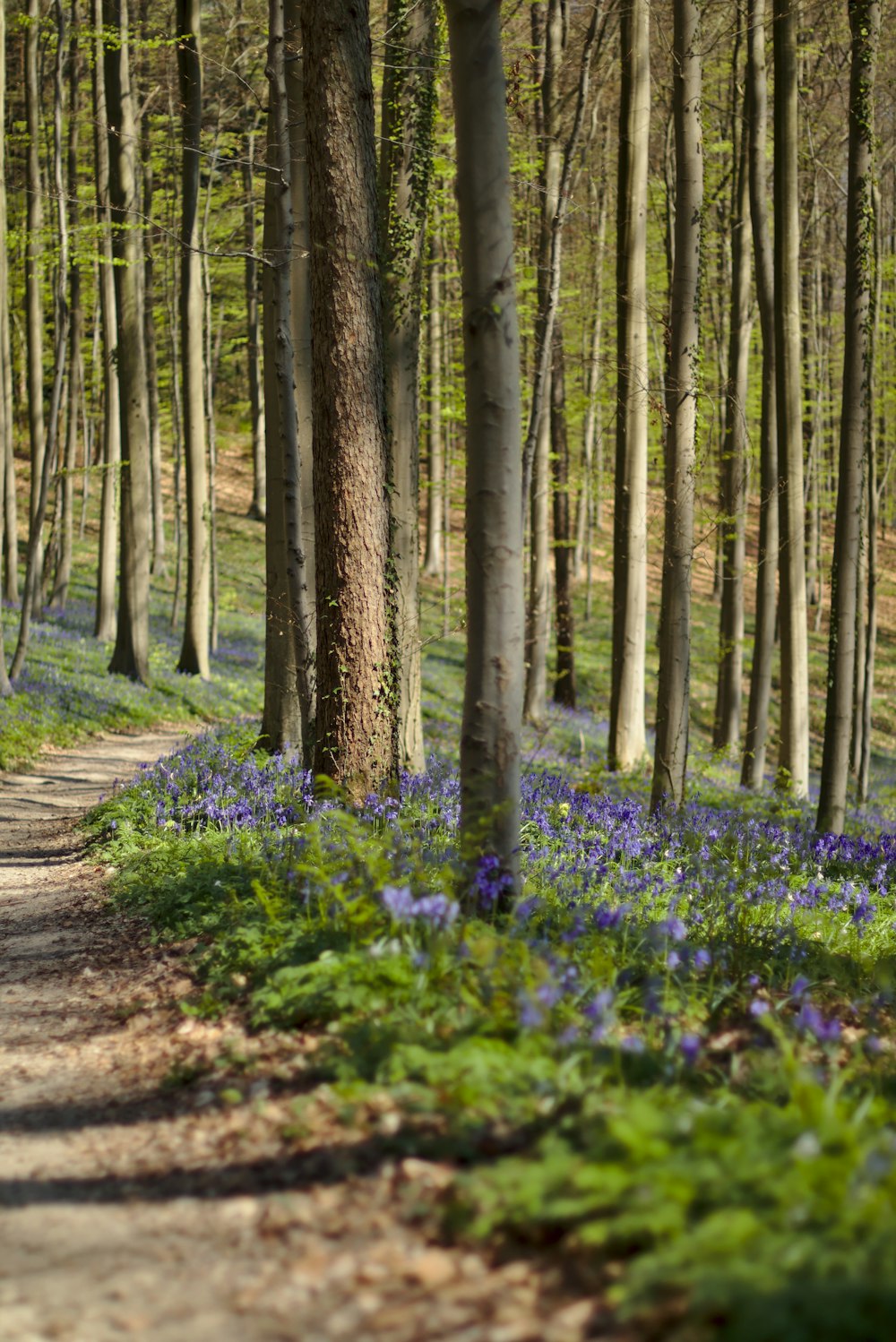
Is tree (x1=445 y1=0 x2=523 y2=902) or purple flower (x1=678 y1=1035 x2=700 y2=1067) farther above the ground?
tree (x1=445 y1=0 x2=523 y2=902)

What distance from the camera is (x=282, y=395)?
8.67 metres

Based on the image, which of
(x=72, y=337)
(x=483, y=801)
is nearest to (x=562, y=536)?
(x=72, y=337)

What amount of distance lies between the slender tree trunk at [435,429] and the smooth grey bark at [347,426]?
15.8 m

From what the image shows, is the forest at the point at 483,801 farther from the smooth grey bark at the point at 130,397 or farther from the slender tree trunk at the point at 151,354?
the slender tree trunk at the point at 151,354

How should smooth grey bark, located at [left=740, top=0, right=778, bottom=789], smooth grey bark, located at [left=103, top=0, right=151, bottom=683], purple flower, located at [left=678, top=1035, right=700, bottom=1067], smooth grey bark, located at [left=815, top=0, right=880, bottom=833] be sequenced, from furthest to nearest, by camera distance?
1. smooth grey bark, located at [left=103, top=0, right=151, bottom=683]
2. smooth grey bark, located at [left=740, top=0, right=778, bottom=789]
3. smooth grey bark, located at [left=815, top=0, right=880, bottom=833]
4. purple flower, located at [left=678, top=1035, right=700, bottom=1067]

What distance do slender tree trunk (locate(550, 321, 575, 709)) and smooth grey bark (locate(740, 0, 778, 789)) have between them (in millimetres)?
4954

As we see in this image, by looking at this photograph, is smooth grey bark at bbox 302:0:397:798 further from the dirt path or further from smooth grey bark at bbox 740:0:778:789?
smooth grey bark at bbox 740:0:778:789

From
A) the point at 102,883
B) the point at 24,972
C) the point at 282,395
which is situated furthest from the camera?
the point at 282,395

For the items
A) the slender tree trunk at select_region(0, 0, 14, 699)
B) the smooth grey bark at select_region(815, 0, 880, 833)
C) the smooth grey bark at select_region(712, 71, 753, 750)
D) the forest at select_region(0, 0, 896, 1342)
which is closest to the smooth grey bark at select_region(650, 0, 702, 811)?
the forest at select_region(0, 0, 896, 1342)

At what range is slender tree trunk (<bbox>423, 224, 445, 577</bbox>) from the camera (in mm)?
26734

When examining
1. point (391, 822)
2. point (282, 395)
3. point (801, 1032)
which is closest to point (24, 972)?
point (391, 822)

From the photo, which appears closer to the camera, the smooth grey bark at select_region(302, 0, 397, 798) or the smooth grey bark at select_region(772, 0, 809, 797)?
the smooth grey bark at select_region(302, 0, 397, 798)

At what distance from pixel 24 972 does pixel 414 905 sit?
9.10 ft

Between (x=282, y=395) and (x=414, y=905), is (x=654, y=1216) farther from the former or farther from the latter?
(x=282, y=395)
